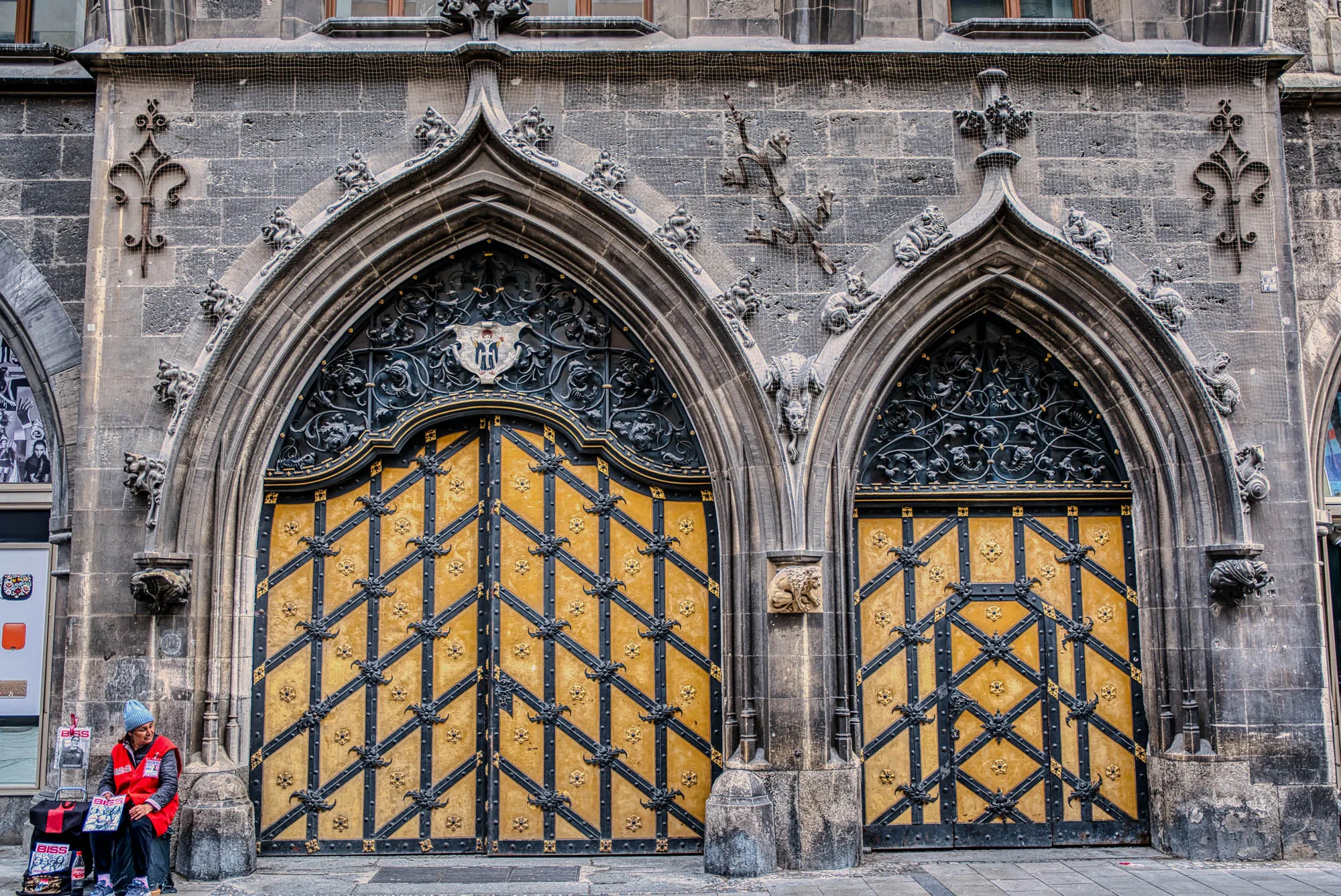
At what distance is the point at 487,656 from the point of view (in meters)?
8.29

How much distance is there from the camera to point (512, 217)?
8.35 metres

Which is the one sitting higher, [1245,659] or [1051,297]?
[1051,297]

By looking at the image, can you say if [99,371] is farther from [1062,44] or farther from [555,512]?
[1062,44]

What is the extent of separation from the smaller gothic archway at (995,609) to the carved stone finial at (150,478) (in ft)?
14.9

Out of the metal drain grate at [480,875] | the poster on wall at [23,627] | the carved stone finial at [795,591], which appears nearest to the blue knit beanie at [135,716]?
the metal drain grate at [480,875]

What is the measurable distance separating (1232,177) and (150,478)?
24.3ft

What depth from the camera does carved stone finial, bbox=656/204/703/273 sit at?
8.14 metres

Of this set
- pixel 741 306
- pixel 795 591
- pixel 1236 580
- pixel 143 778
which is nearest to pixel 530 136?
pixel 741 306

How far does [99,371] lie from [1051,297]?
631 cm

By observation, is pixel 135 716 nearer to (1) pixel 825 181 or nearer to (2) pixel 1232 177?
(1) pixel 825 181

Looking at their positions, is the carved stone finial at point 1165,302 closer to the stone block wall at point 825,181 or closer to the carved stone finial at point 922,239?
the stone block wall at point 825,181

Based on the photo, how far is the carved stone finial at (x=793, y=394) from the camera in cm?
792

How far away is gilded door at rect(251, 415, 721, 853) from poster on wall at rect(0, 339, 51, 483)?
1.86 m

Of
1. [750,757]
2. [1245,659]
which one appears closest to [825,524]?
[750,757]
